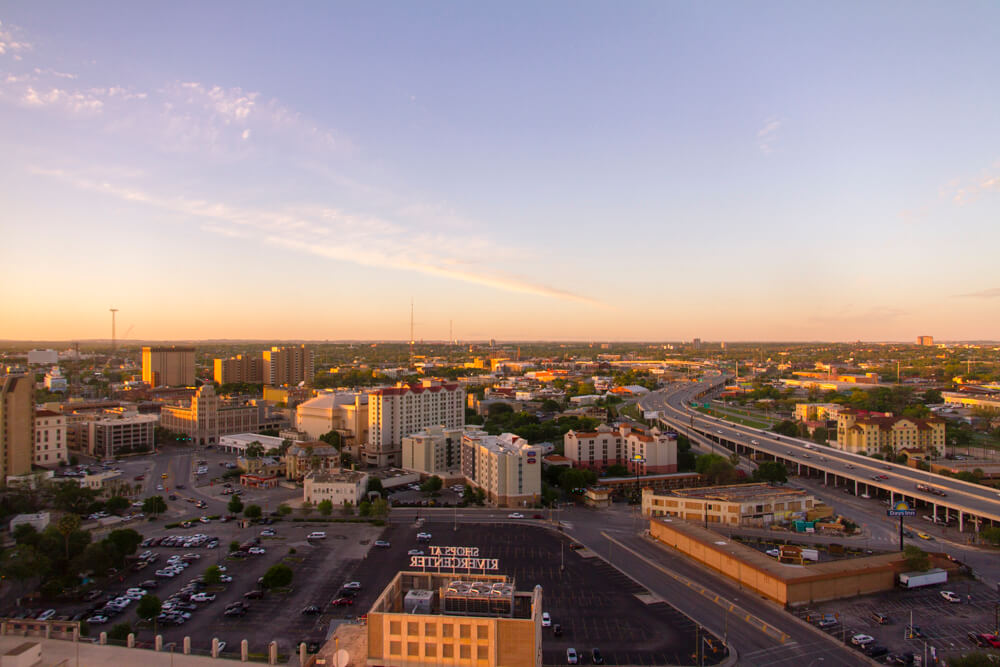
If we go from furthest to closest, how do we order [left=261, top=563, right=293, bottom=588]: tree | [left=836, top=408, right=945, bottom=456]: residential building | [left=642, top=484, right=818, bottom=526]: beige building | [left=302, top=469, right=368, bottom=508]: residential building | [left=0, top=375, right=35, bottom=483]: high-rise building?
[left=836, top=408, right=945, bottom=456]: residential building < [left=0, top=375, right=35, bottom=483]: high-rise building < [left=302, top=469, right=368, bottom=508]: residential building < [left=642, top=484, right=818, bottom=526]: beige building < [left=261, top=563, right=293, bottom=588]: tree

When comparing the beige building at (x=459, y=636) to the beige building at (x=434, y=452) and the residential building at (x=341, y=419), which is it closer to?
the beige building at (x=434, y=452)

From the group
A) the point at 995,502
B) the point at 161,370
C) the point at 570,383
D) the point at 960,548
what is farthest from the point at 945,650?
the point at 161,370

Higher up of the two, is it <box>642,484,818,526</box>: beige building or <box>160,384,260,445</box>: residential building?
<box>160,384,260,445</box>: residential building

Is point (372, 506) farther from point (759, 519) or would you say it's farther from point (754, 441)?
point (754, 441)

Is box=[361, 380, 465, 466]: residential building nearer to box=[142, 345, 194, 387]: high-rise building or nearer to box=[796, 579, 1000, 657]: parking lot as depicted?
box=[796, 579, 1000, 657]: parking lot

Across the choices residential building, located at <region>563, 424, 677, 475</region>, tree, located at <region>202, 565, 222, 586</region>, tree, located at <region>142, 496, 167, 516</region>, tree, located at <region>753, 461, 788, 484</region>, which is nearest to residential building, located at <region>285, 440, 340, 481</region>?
tree, located at <region>142, 496, 167, 516</region>

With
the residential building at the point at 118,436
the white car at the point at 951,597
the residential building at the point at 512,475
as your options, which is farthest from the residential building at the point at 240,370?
the white car at the point at 951,597
